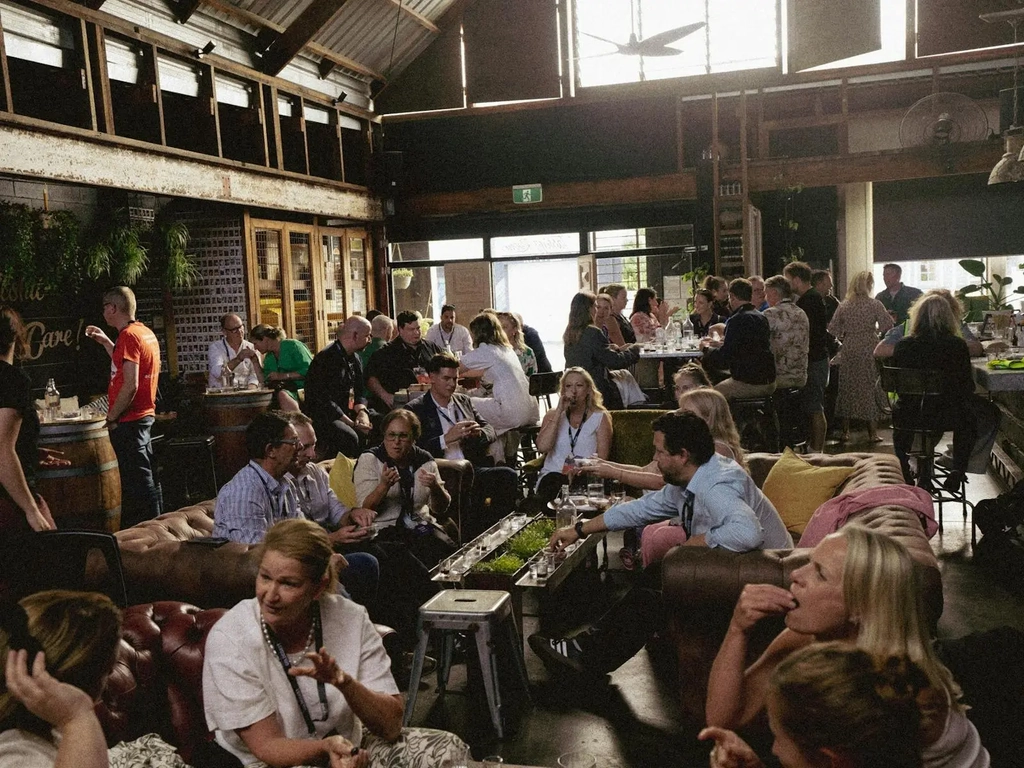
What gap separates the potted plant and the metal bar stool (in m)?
10.6

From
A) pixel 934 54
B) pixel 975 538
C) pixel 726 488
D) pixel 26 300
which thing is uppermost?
pixel 934 54

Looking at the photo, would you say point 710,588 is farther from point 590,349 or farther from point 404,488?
point 590,349

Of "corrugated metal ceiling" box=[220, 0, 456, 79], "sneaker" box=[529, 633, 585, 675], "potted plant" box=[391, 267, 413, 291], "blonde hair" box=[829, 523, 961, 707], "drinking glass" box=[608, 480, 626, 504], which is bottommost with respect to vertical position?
"sneaker" box=[529, 633, 585, 675]

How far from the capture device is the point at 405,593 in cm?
427

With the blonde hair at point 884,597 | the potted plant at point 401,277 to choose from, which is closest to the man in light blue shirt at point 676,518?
the blonde hair at point 884,597

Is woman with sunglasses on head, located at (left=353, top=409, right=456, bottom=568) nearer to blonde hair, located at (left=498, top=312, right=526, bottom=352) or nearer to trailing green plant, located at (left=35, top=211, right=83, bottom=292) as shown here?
blonde hair, located at (left=498, top=312, right=526, bottom=352)

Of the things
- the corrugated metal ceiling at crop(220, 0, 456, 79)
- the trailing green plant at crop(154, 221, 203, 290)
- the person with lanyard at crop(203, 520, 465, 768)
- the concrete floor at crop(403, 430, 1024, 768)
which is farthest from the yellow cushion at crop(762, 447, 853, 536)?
the corrugated metal ceiling at crop(220, 0, 456, 79)

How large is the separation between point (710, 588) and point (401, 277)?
11.3 m

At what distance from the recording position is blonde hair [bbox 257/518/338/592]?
2.20 meters

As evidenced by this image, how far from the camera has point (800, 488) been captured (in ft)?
14.4

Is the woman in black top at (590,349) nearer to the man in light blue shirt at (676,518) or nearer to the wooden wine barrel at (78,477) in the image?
the man in light blue shirt at (676,518)

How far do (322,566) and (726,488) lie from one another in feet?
5.50

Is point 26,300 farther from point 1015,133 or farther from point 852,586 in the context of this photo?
point 1015,133

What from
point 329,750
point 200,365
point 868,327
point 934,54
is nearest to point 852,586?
point 329,750
